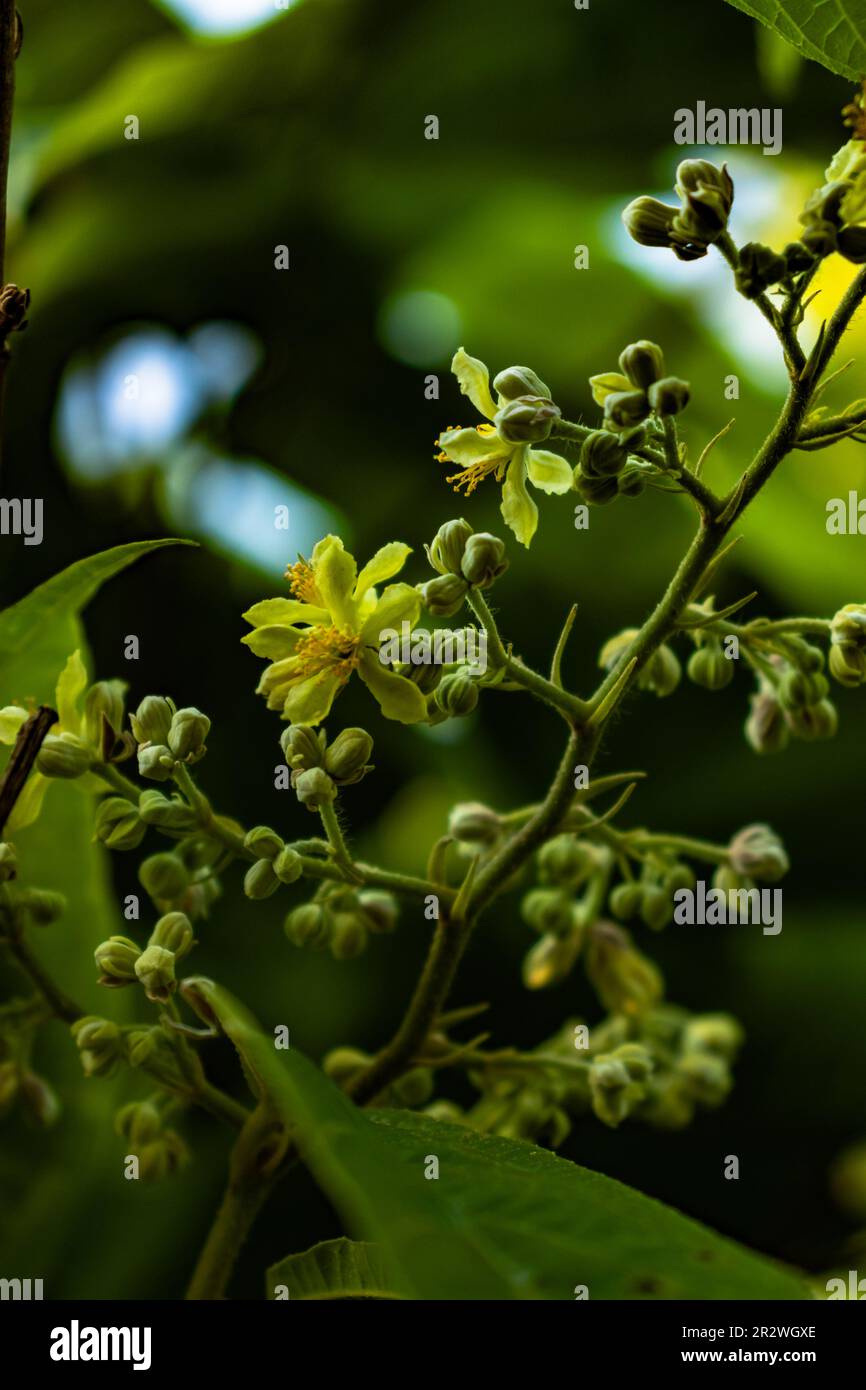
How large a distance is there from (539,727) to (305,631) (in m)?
0.93

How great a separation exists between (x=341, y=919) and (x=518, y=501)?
1.26ft

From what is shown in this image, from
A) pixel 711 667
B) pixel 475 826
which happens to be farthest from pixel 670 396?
pixel 475 826

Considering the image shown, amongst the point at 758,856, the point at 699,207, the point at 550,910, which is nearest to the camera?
the point at 699,207

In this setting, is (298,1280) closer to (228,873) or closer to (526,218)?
(228,873)

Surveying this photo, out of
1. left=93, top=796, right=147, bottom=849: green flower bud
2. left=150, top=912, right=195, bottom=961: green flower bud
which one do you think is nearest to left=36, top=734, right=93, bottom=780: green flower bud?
left=93, top=796, right=147, bottom=849: green flower bud

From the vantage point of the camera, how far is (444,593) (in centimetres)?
103

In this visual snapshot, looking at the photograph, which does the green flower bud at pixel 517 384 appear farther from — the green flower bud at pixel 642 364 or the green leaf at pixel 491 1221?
the green leaf at pixel 491 1221

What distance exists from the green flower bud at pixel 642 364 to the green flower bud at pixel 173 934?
1.64ft

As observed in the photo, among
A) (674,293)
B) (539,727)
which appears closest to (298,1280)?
(539,727)

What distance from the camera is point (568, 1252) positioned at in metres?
0.77

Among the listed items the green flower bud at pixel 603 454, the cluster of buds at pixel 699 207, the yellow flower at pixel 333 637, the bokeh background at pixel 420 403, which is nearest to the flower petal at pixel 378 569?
the yellow flower at pixel 333 637

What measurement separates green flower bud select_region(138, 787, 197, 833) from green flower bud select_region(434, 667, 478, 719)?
0.21 meters

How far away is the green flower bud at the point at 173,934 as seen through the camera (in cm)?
104

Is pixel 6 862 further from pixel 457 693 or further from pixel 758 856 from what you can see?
pixel 758 856
